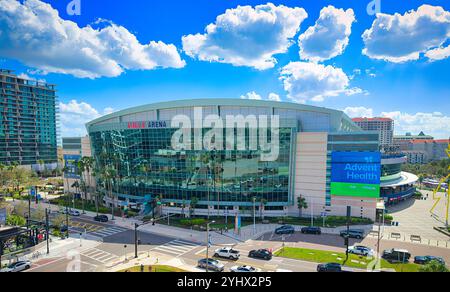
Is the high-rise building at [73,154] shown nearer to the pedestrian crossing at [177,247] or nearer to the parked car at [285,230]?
the pedestrian crossing at [177,247]

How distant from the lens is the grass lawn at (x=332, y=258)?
110 ft

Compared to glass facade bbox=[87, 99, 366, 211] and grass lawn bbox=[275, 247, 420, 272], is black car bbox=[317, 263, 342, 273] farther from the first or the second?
glass facade bbox=[87, 99, 366, 211]

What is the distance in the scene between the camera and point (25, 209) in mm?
58469

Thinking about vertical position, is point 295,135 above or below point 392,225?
above

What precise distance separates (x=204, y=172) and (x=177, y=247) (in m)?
21.9

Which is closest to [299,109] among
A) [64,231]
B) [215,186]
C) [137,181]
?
[215,186]

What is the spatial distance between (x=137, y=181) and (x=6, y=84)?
10612 centimetres

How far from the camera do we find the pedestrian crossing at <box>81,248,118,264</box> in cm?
3709

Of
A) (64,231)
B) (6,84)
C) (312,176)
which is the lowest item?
(64,231)

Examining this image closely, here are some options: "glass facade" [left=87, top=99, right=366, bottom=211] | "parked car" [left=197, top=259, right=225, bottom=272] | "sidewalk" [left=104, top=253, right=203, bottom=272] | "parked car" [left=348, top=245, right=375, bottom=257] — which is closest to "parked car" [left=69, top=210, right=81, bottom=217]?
"glass facade" [left=87, top=99, right=366, bottom=211]

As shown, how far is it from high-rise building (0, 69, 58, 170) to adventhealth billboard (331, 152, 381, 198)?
456ft
